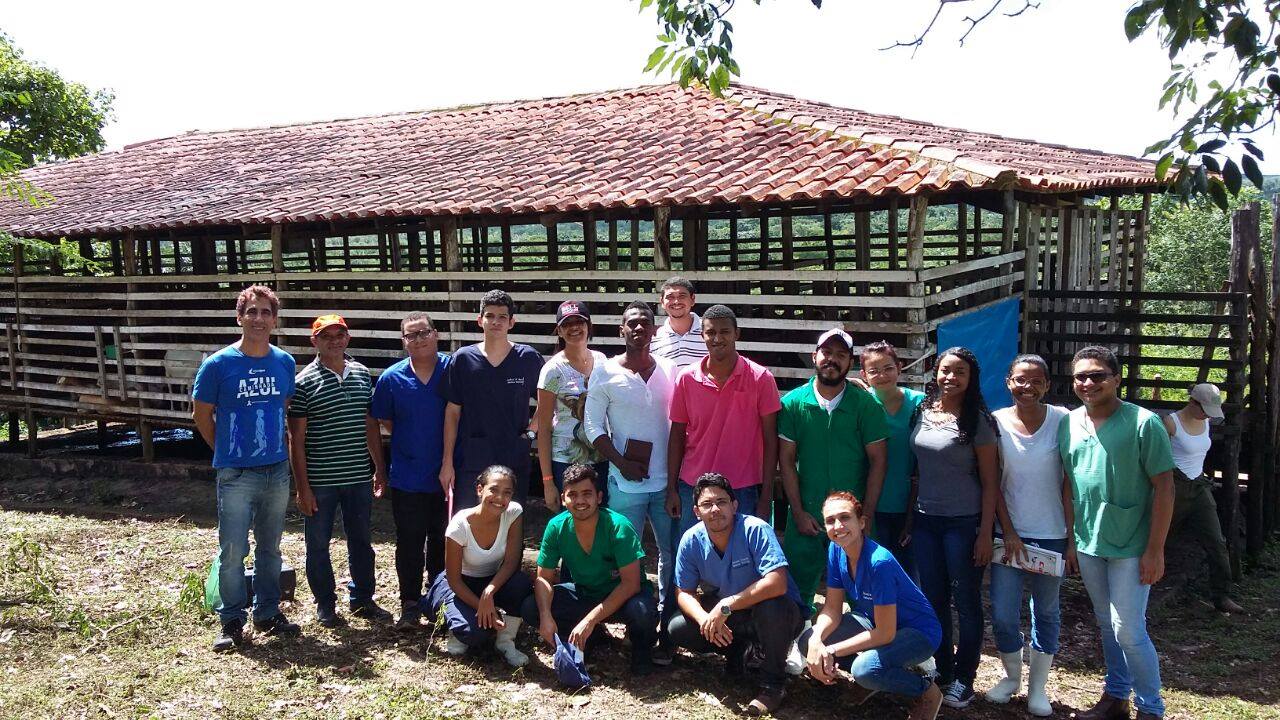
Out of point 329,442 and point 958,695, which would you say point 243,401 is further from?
point 958,695

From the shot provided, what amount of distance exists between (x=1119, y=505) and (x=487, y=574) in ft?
9.90

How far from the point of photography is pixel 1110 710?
436 centimetres

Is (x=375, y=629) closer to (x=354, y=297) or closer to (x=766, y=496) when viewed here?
(x=766, y=496)

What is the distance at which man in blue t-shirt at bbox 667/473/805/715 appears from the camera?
446cm

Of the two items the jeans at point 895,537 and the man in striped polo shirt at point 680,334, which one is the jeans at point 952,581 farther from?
the man in striped polo shirt at point 680,334

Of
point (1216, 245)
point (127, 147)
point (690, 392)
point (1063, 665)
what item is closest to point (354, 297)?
point (690, 392)

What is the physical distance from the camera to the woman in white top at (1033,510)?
4.36m

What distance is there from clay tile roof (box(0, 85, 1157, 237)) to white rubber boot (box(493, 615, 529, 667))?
378cm

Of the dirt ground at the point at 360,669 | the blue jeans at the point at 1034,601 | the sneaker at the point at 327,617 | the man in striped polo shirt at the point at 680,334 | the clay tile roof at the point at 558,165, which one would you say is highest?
the clay tile roof at the point at 558,165

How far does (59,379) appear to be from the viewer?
40.5ft

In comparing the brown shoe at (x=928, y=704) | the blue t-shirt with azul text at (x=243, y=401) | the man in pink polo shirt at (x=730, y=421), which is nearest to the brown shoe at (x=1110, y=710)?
the brown shoe at (x=928, y=704)

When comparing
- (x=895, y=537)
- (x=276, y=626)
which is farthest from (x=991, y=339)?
(x=276, y=626)

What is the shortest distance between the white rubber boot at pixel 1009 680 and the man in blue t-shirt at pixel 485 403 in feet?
8.80

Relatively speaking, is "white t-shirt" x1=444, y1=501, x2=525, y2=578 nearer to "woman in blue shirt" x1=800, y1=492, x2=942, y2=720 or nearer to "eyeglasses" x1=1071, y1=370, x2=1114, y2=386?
"woman in blue shirt" x1=800, y1=492, x2=942, y2=720
